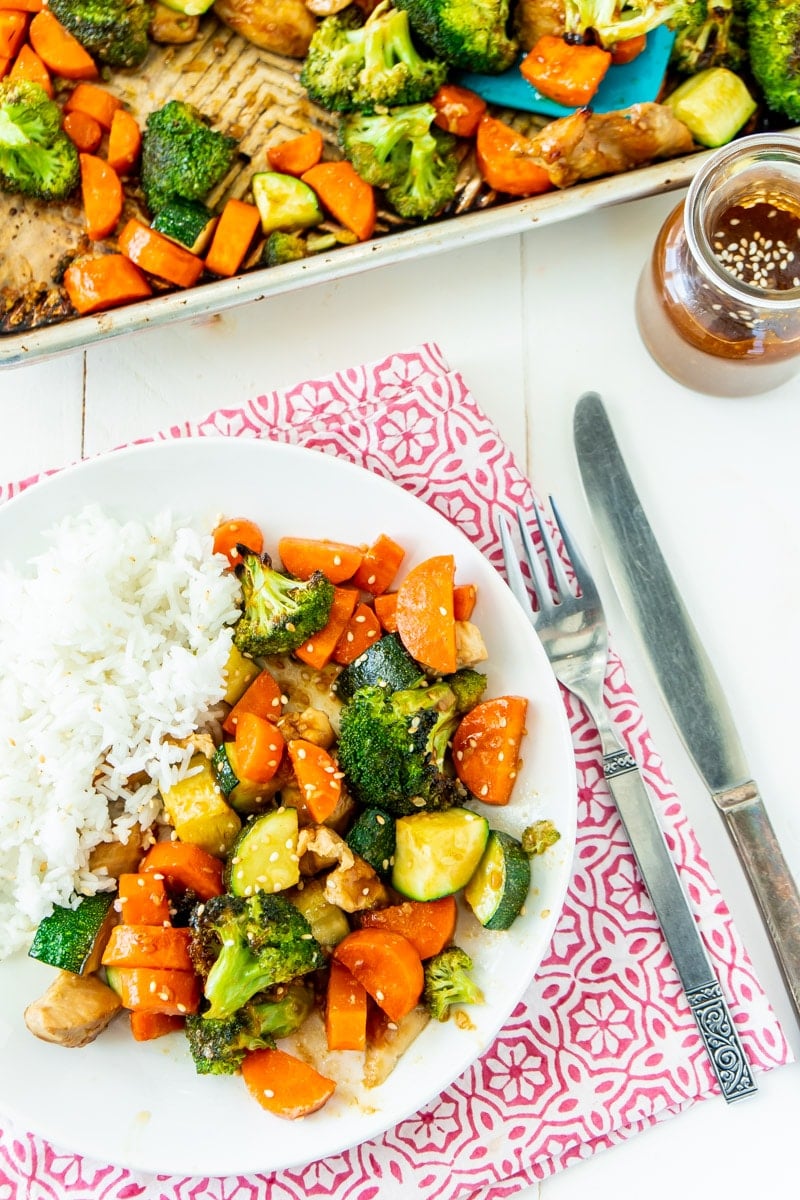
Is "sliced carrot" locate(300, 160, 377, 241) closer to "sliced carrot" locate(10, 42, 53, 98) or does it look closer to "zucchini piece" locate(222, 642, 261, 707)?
"sliced carrot" locate(10, 42, 53, 98)

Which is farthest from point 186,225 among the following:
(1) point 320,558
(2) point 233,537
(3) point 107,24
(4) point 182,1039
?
(4) point 182,1039

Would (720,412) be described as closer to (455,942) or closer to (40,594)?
(455,942)

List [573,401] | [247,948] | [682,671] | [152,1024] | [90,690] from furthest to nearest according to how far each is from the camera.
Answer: [573,401]
[682,671]
[90,690]
[152,1024]
[247,948]

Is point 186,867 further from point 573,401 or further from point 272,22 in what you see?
point 272,22

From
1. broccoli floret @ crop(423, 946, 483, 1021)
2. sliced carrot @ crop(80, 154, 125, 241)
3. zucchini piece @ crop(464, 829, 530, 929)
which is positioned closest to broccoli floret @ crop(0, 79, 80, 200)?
sliced carrot @ crop(80, 154, 125, 241)

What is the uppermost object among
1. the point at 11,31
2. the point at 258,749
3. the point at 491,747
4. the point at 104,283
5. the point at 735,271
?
the point at 11,31

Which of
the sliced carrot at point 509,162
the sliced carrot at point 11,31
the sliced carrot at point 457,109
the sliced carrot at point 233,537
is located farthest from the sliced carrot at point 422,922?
the sliced carrot at point 11,31

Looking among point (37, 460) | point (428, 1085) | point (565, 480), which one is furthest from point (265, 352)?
point (428, 1085)
